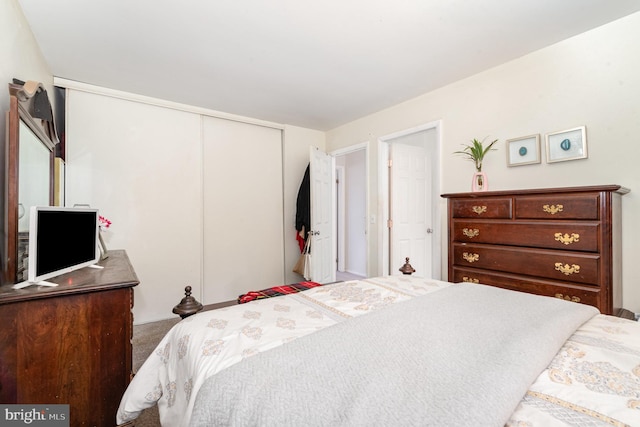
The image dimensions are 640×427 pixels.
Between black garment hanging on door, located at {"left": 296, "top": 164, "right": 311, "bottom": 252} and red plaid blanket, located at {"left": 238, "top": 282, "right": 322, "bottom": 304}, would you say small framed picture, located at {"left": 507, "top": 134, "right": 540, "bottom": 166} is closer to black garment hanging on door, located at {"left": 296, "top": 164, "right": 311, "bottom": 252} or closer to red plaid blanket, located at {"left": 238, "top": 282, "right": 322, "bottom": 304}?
red plaid blanket, located at {"left": 238, "top": 282, "right": 322, "bottom": 304}

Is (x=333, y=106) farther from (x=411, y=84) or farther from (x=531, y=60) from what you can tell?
(x=531, y=60)

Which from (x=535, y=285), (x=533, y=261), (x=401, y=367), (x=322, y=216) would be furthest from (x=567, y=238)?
(x=322, y=216)

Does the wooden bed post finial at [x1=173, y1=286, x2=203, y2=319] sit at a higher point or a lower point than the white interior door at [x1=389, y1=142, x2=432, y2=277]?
lower

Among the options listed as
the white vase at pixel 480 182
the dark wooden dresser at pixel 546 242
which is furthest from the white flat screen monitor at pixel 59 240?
the white vase at pixel 480 182

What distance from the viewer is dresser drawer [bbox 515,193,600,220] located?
1647 millimetres

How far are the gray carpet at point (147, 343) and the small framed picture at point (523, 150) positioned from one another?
315 centimetres

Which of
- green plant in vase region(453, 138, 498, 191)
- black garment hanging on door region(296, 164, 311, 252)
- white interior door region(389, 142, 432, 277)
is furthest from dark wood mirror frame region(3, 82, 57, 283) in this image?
white interior door region(389, 142, 432, 277)

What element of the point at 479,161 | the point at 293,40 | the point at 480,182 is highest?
the point at 293,40

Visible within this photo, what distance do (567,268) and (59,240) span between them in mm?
2928

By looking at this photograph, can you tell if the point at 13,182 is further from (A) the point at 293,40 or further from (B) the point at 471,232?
(B) the point at 471,232

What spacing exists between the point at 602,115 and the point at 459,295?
5.91 ft

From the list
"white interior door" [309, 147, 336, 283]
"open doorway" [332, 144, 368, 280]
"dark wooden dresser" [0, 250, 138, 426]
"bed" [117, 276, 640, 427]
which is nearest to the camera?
"bed" [117, 276, 640, 427]

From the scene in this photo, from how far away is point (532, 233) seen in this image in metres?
1.88

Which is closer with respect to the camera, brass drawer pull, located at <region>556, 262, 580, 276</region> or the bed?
the bed
